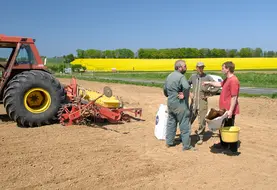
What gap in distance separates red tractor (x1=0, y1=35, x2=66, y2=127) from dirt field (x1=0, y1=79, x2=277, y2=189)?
12.4 inches

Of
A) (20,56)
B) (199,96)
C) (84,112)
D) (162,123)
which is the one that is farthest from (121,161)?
(20,56)

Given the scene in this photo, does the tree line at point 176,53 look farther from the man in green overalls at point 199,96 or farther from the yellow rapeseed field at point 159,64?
the man in green overalls at point 199,96

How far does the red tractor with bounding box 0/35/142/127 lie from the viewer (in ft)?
23.4

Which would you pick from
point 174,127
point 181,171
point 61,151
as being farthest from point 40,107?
point 181,171

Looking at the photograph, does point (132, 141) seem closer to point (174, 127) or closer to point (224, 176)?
point (174, 127)

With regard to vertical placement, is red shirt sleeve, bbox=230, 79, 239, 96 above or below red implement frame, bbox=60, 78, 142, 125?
above

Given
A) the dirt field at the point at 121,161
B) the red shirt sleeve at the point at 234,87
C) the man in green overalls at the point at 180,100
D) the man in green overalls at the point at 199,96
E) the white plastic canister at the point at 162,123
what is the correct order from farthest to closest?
1. the white plastic canister at the point at 162,123
2. the man in green overalls at the point at 199,96
3. the man in green overalls at the point at 180,100
4. the red shirt sleeve at the point at 234,87
5. the dirt field at the point at 121,161

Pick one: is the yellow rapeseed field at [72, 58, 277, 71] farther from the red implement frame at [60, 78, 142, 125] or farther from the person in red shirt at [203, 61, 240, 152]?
the person in red shirt at [203, 61, 240, 152]

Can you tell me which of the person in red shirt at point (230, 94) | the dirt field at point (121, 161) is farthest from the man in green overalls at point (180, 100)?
the person in red shirt at point (230, 94)

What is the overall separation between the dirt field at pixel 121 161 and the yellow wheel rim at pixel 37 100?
0.47 metres

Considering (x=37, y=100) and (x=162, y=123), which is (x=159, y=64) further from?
(x=162, y=123)

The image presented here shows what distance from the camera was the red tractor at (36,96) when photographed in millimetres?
7117

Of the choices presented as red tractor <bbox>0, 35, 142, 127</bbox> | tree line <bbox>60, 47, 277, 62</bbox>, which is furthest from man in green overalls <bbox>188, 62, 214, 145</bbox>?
tree line <bbox>60, 47, 277, 62</bbox>

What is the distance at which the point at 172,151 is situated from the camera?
5.89 metres
